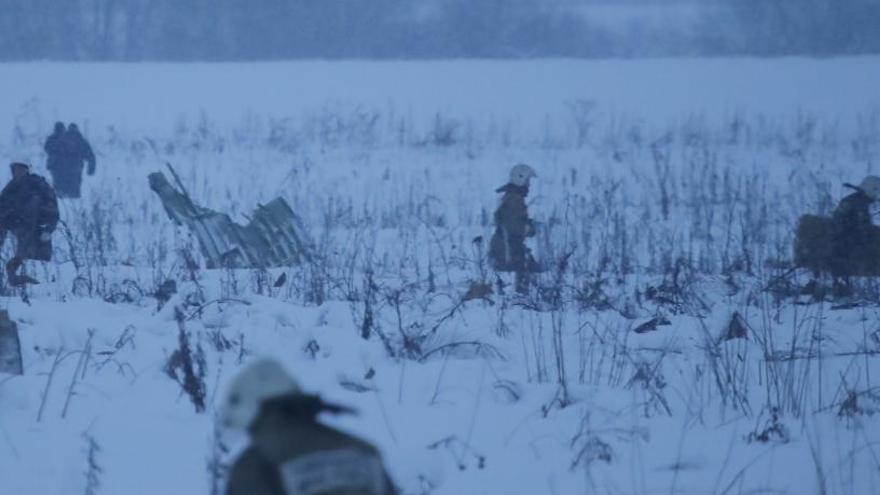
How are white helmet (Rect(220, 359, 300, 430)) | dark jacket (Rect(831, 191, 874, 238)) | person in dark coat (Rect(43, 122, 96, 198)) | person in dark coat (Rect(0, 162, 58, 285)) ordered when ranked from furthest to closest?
person in dark coat (Rect(43, 122, 96, 198)) → person in dark coat (Rect(0, 162, 58, 285)) → dark jacket (Rect(831, 191, 874, 238)) → white helmet (Rect(220, 359, 300, 430))

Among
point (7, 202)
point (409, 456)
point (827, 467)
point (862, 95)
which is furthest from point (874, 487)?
point (862, 95)

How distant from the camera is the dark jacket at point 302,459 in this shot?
1.89 meters

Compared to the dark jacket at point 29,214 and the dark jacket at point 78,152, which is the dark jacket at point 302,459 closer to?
the dark jacket at point 29,214

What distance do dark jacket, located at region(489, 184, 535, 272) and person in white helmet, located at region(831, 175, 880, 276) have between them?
7.07ft

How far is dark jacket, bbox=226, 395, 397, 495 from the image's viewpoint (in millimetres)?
1891

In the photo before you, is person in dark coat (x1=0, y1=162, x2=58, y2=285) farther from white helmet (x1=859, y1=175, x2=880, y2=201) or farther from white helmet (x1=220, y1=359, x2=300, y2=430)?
white helmet (x1=220, y1=359, x2=300, y2=430)

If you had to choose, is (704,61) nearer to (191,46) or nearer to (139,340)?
(191,46)

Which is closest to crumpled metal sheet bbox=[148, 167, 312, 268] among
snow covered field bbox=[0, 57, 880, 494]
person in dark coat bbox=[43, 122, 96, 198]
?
snow covered field bbox=[0, 57, 880, 494]

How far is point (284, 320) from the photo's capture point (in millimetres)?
6145

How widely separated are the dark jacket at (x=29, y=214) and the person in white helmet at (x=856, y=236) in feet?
16.7

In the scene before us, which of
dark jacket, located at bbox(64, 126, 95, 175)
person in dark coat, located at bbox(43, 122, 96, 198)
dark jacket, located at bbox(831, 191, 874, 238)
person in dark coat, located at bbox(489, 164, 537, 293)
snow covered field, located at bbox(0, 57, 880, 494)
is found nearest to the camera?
snow covered field, located at bbox(0, 57, 880, 494)

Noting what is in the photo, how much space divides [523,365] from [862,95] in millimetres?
26605

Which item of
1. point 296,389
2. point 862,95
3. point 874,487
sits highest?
point 862,95

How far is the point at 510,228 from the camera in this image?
380 inches
